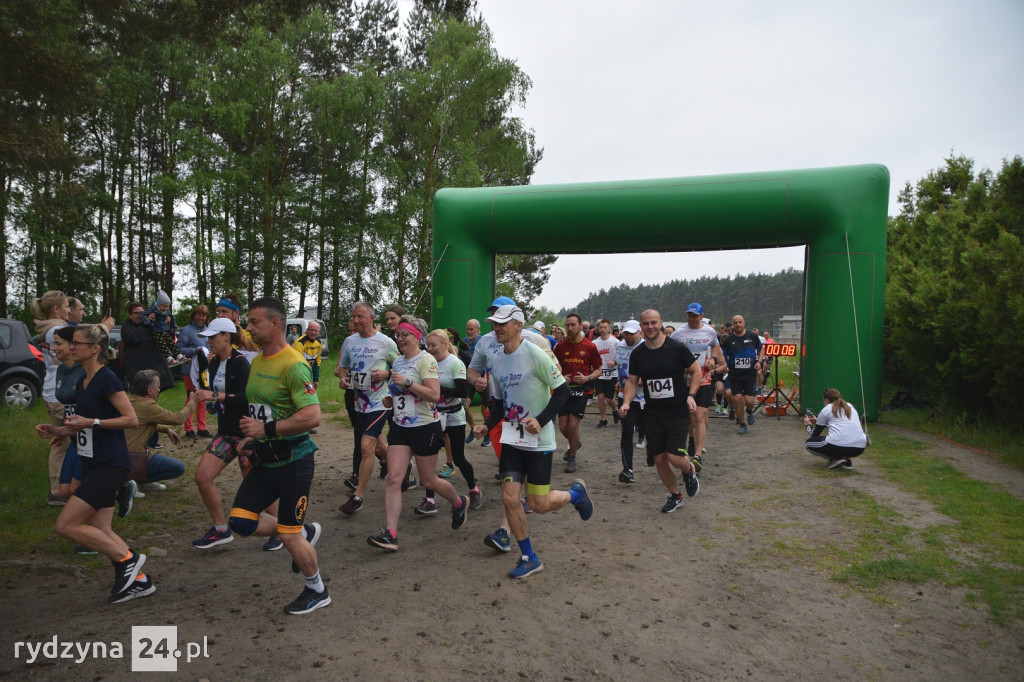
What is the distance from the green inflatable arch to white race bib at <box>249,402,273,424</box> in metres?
9.54

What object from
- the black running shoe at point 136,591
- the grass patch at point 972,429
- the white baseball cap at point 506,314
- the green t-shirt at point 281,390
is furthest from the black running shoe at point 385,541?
the grass patch at point 972,429

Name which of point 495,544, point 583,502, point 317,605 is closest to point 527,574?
point 495,544

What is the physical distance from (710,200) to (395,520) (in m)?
8.89

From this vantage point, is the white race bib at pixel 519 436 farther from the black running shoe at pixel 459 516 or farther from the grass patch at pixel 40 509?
the grass patch at pixel 40 509

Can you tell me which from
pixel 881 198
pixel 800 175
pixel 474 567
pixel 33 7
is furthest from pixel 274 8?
pixel 881 198

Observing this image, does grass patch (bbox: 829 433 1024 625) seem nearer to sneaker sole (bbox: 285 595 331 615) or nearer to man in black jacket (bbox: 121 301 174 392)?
sneaker sole (bbox: 285 595 331 615)

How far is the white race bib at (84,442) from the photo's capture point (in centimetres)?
440

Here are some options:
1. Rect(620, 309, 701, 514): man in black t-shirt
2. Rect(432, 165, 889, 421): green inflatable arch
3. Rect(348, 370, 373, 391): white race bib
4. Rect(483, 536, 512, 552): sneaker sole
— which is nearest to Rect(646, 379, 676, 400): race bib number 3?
Rect(620, 309, 701, 514): man in black t-shirt

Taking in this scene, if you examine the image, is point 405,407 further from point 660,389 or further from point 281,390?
point 660,389

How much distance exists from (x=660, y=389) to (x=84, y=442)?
16.0 ft

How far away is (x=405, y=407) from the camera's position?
5.82 meters

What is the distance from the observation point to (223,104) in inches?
987

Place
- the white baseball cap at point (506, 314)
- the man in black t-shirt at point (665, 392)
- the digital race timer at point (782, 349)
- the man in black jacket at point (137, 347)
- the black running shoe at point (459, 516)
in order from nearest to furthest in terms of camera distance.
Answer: the white baseball cap at point (506, 314) → the black running shoe at point (459, 516) → the man in black t-shirt at point (665, 392) → the man in black jacket at point (137, 347) → the digital race timer at point (782, 349)

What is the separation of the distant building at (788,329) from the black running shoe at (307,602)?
35.9 feet
